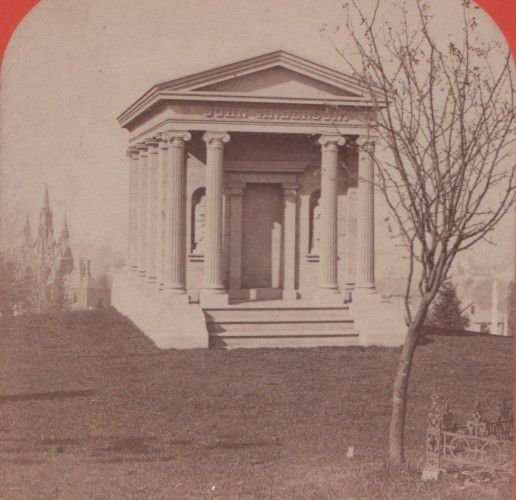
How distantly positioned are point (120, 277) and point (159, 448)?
1734 centimetres

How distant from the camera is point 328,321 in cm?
1972

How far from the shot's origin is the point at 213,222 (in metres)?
19.8

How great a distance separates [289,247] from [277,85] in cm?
520

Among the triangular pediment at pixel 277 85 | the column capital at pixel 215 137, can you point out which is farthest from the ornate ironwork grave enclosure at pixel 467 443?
the triangular pediment at pixel 277 85

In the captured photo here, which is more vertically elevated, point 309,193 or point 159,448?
point 309,193

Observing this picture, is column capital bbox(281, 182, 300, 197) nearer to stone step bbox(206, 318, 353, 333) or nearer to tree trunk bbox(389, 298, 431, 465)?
stone step bbox(206, 318, 353, 333)

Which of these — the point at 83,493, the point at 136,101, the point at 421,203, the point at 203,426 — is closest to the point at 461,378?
the point at 203,426

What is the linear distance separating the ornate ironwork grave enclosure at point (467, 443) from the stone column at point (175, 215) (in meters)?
10.6

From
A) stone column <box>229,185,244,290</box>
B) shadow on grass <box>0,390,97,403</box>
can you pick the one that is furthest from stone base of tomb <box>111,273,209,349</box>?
shadow on grass <box>0,390,97,403</box>

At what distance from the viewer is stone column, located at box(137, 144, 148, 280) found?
83.9 feet

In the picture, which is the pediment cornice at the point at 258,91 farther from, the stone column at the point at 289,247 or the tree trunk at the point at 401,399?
the tree trunk at the point at 401,399

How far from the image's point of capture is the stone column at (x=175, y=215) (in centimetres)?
1973

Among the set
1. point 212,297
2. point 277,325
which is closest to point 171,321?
point 212,297

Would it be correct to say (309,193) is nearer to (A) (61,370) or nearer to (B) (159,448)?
(A) (61,370)
